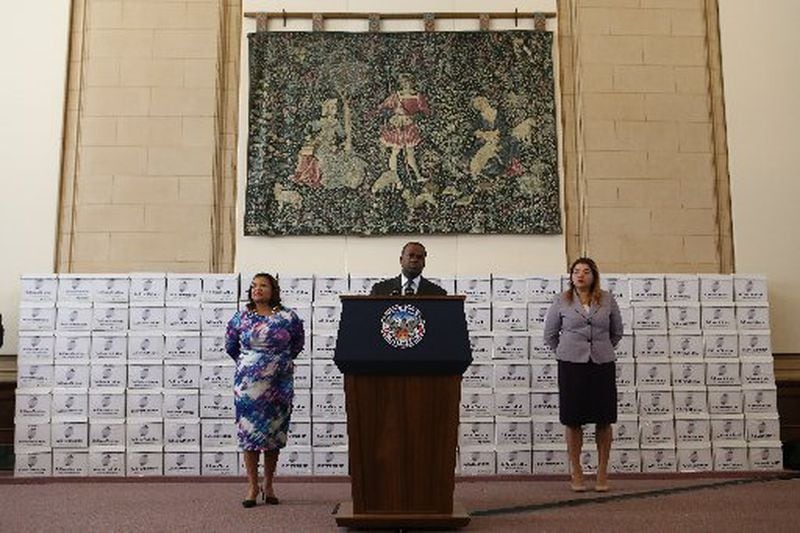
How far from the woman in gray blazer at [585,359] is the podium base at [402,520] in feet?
6.31

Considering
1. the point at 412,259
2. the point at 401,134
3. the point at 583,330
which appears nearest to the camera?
the point at 412,259

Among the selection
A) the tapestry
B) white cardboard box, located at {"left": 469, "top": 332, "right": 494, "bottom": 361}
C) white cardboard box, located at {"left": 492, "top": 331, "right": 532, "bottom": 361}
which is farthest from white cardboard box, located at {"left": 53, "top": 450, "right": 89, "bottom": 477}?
white cardboard box, located at {"left": 492, "top": 331, "right": 532, "bottom": 361}

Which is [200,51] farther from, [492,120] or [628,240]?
[628,240]

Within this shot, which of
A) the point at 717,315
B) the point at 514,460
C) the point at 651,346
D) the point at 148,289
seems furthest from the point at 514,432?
the point at 148,289

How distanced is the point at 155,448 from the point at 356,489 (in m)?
3.41

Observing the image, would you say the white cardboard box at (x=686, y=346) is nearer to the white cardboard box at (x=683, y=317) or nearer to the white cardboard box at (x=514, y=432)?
the white cardboard box at (x=683, y=317)

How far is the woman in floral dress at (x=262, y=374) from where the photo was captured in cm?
515

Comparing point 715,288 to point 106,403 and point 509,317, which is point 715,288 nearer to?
point 509,317

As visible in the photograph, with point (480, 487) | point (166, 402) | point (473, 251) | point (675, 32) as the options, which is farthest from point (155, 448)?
point (675, 32)

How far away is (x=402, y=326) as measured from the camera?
421 cm

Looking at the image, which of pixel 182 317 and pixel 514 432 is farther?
pixel 182 317

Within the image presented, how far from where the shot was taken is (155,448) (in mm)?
6961

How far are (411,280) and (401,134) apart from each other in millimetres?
2605

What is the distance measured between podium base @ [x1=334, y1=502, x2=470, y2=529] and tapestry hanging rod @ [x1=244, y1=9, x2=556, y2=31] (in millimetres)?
5544
